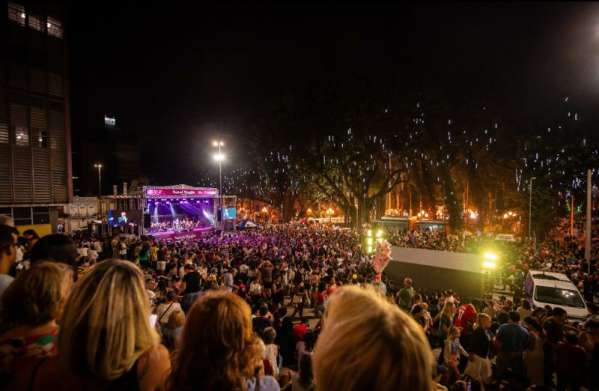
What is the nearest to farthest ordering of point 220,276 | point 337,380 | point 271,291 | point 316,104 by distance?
point 337,380
point 271,291
point 220,276
point 316,104

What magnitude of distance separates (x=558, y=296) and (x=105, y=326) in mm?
13112

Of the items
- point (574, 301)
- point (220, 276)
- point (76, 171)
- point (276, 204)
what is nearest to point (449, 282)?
point (574, 301)

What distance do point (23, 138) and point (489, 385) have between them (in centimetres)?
2715

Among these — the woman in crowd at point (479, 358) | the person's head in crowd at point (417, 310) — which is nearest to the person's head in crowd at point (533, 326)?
the woman in crowd at point (479, 358)

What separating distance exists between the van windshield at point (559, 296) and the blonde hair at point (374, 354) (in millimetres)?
12228

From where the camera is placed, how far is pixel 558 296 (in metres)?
10.6

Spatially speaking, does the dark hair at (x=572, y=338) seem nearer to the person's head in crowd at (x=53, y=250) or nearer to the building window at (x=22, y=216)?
the person's head in crowd at (x=53, y=250)

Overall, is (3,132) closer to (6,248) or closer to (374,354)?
(6,248)

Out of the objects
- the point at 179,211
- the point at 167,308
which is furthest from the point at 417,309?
the point at 179,211

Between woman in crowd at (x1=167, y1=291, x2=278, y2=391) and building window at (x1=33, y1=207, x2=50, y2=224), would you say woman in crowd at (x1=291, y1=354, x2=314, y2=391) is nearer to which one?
woman in crowd at (x1=167, y1=291, x2=278, y2=391)

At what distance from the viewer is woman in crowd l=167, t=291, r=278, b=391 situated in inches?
65.1

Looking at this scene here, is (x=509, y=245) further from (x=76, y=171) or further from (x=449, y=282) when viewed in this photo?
Answer: (x=76, y=171)

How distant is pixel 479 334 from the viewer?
5848 millimetres

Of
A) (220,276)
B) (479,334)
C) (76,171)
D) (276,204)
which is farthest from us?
(76,171)
